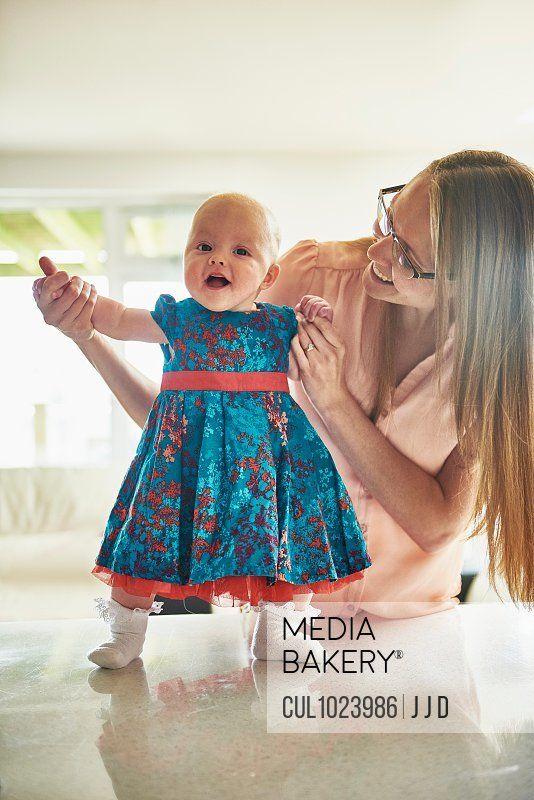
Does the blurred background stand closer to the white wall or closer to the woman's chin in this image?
the white wall

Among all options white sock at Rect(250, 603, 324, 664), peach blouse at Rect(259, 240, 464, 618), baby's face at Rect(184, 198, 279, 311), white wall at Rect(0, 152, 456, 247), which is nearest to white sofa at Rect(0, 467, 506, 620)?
peach blouse at Rect(259, 240, 464, 618)

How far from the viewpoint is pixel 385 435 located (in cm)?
91

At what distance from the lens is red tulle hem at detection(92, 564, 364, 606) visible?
26.0 inches

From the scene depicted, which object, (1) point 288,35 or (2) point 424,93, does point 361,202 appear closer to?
(2) point 424,93

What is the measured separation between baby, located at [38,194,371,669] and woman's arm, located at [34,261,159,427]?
0.04ft

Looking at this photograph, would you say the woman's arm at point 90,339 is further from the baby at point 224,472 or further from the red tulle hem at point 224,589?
the red tulle hem at point 224,589

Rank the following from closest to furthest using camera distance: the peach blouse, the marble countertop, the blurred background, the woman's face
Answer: the marble countertop → the woman's face → the peach blouse → the blurred background

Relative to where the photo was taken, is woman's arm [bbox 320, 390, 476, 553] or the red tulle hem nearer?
the red tulle hem

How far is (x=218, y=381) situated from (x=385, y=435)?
10.5 inches

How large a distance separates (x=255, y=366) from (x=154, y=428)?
12 centimetres

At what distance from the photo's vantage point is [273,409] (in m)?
0.74

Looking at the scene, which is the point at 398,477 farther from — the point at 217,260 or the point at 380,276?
the point at 217,260

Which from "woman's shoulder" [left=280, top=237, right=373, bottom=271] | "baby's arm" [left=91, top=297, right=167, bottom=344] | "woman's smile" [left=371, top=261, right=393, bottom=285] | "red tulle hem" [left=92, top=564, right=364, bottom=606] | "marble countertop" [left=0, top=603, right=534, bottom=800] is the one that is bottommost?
"marble countertop" [left=0, top=603, right=534, bottom=800]

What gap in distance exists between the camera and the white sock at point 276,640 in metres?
0.75
